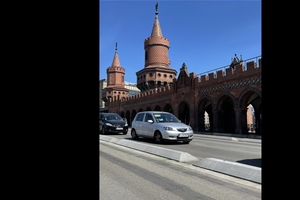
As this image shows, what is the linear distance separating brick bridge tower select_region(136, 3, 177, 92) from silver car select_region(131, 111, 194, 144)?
29.6m

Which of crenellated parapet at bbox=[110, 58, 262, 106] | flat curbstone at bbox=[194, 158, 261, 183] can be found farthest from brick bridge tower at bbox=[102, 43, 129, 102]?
flat curbstone at bbox=[194, 158, 261, 183]

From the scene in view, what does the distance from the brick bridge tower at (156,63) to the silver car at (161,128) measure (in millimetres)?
29559

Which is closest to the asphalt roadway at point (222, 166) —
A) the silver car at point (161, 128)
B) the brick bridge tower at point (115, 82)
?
the silver car at point (161, 128)

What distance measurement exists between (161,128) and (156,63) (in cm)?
3299

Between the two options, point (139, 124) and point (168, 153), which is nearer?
point (168, 153)

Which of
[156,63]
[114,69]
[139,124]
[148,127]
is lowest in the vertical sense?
[148,127]

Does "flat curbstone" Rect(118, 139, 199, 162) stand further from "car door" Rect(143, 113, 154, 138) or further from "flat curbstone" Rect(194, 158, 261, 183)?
"car door" Rect(143, 113, 154, 138)

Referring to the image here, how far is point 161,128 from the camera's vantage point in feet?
36.3

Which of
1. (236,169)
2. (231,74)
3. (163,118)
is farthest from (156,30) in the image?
(236,169)

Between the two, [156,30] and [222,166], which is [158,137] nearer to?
[222,166]
